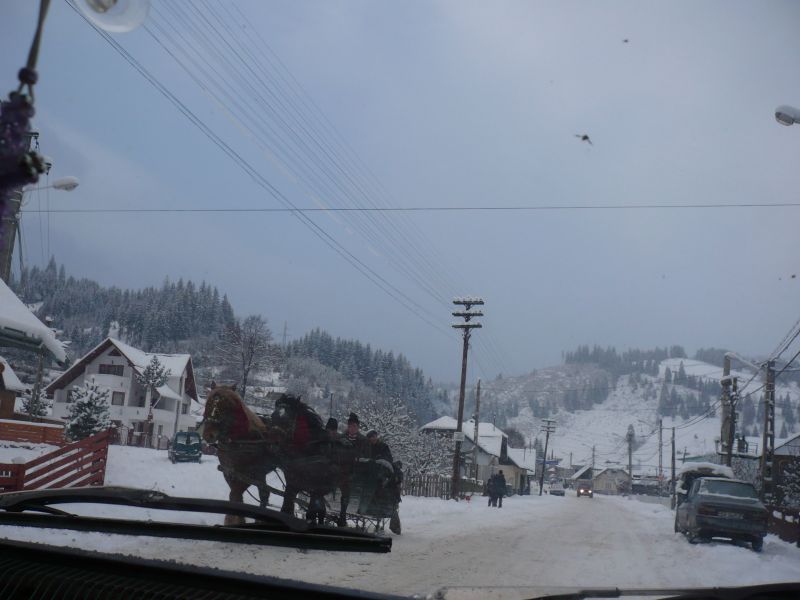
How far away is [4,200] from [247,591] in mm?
1443

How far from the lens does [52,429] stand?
28.8 feet

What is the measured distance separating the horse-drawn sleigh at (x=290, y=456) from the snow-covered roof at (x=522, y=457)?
71745 mm

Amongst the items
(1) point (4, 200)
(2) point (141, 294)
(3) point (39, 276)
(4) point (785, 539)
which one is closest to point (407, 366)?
(4) point (785, 539)

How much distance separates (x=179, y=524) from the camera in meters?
2.65

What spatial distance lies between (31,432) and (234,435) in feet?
9.22

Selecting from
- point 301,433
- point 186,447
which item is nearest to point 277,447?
point 301,433

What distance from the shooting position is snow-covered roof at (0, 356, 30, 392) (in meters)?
7.90

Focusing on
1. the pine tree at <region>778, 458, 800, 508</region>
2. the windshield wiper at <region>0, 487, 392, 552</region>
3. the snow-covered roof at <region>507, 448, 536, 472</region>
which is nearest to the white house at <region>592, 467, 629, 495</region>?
the snow-covered roof at <region>507, 448, 536, 472</region>

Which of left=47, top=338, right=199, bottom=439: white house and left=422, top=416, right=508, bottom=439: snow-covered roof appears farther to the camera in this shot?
left=422, top=416, right=508, bottom=439: snow-covered roof

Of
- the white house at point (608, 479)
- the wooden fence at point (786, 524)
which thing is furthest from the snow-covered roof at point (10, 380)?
the white house at point (608, 479)

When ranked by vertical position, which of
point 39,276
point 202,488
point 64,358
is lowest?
point 202,488

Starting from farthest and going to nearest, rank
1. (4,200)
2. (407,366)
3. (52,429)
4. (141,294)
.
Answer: (407,366) < (52,429) < (141,294) < (4,200)

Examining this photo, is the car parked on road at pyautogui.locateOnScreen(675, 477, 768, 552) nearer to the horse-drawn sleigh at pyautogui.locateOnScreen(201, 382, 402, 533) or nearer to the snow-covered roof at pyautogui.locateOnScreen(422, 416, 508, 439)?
the horse-drawn sleigh at pyautogui.locateOnScreen(201, 382, 402, 533)

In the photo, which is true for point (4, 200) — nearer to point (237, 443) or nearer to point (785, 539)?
point (237, 443)
